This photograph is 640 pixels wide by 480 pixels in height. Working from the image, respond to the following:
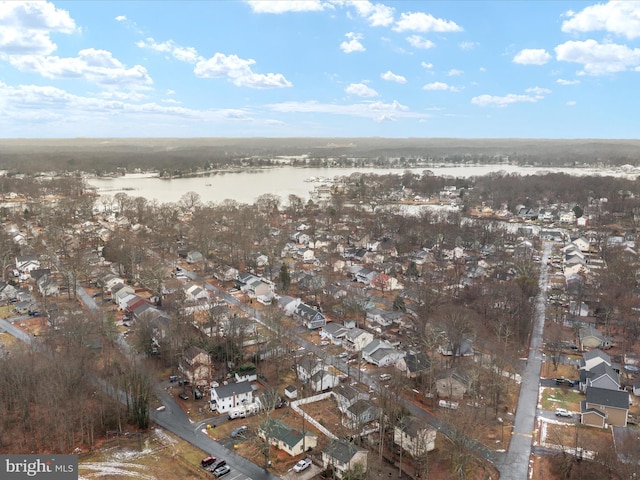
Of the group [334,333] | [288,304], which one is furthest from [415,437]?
[288,304]

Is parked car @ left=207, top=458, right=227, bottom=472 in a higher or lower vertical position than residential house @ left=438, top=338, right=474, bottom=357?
lower

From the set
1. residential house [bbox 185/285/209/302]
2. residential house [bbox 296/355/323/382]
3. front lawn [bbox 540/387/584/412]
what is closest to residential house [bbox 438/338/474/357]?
front lawn [bbox 540/387/584/412]

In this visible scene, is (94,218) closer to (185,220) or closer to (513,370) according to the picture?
(185,220)

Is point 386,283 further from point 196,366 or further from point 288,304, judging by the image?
point 196,366

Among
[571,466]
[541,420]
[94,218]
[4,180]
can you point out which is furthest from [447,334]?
[4,180]

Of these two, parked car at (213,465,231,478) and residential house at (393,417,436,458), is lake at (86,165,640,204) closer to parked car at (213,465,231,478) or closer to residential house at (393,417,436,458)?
residential house at (393,417,436,458)

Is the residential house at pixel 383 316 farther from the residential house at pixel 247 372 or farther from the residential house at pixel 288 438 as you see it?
the residential house at pixel 288 438
